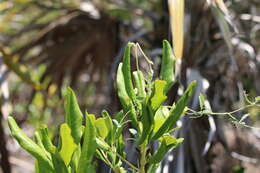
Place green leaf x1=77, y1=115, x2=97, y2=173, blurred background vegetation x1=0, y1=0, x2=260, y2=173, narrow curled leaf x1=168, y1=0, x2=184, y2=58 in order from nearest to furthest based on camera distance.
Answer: green leaf x1=77, y1=115, x2=97, y2=173
narrow curled leaf x1=168, y1=0, x2=184, y2=58
blurred background vegetation x1=0, y1=0, x2=260, y2=173

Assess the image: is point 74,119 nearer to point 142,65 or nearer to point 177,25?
point 177,25

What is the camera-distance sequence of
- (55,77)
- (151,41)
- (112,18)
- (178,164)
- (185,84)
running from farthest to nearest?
(55,77), (112,18), (151,41), (185,84), (178,164)

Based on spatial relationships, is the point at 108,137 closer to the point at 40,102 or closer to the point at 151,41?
the point at 151,41

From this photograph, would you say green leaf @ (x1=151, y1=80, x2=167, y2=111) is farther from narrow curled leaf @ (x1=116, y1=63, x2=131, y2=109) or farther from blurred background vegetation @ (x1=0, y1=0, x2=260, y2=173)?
blurred background vegetation @ (x1=0, y1=0, x2=260, y2=173)

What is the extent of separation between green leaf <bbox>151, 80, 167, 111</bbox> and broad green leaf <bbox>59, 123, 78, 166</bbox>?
89 millimetres

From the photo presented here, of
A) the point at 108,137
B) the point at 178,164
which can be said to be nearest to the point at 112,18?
the point at 178,164

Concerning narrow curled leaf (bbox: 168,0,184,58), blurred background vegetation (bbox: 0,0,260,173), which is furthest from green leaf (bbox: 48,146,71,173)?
blurred background vegetation (bbox: 0,0,260,173)

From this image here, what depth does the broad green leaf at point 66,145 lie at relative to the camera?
492 mm

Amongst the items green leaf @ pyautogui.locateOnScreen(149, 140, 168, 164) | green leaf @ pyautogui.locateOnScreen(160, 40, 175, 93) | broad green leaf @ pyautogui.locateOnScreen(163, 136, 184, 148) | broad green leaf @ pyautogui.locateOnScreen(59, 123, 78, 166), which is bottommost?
green leaf @ pyautogui.locateOnScreen(149, 140, 168, 164)

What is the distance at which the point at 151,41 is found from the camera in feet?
5.22

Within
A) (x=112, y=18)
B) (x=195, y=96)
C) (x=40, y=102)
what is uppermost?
(x=112, y=18)

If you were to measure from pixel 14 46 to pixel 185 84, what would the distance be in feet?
3.02

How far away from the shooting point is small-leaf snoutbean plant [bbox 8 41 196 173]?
0.49m

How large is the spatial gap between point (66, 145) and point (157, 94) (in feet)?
0.34
